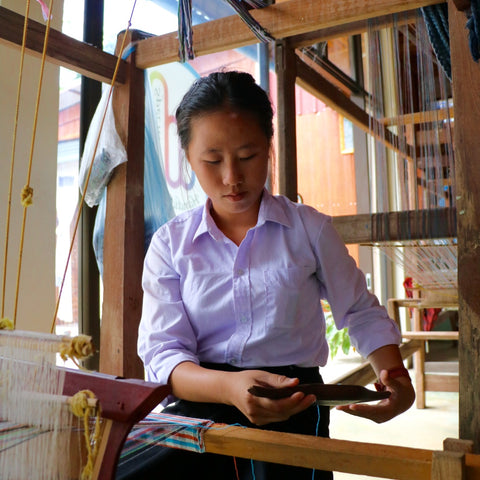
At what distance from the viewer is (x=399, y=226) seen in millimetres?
1831

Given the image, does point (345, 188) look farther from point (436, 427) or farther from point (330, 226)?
point (330, 226)

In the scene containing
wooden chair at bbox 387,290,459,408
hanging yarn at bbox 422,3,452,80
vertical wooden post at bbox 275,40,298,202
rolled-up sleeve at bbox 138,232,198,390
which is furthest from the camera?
wooden chair at bbox 387,290,459,408

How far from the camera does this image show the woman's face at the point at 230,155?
39.0 inches

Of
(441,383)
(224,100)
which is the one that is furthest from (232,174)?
(441,383)

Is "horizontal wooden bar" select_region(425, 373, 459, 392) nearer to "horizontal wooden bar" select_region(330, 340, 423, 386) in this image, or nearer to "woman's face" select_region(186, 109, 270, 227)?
"horizontal wooden bar" select_region(330, 340, 423, 386)

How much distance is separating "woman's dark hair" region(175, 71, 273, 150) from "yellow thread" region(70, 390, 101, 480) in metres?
0.61

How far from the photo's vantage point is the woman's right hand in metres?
0.73

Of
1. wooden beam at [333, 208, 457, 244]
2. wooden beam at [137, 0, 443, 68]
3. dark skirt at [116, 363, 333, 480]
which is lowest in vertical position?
dark skirt at [116, 363, 333, 480]

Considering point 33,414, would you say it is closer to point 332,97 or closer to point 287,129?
point 287,129

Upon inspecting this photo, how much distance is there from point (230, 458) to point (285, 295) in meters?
0.32

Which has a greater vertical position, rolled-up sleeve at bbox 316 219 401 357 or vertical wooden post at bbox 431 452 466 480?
rolled-up sleeve at bbox 316 219 401 357

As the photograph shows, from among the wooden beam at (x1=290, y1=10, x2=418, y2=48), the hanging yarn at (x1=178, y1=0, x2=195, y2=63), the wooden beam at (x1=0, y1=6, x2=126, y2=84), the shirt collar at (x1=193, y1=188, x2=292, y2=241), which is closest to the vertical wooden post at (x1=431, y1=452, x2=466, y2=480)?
the shirt collar at (x1=193, y1=188, x2=292, y2=241)

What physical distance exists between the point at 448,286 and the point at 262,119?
2.04m

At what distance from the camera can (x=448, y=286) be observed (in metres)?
2.74
